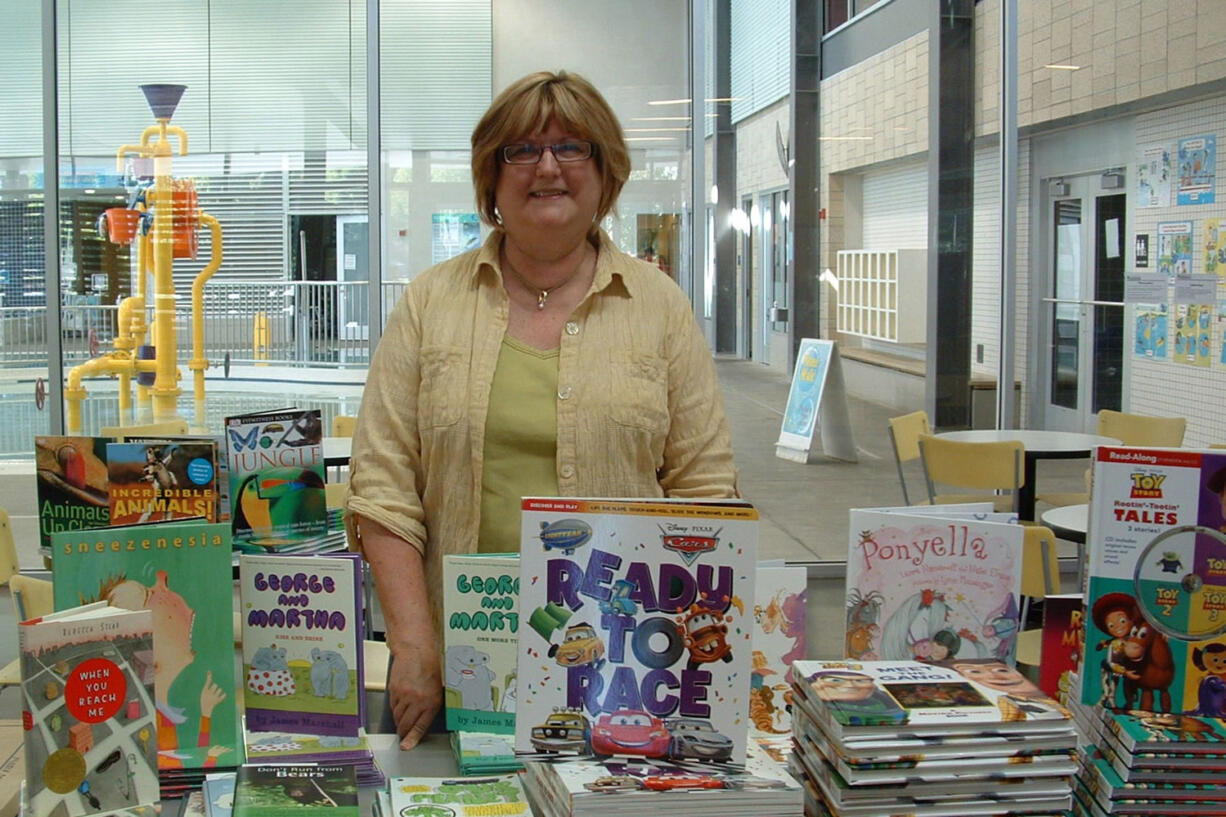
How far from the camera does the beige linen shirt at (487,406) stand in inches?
82.2

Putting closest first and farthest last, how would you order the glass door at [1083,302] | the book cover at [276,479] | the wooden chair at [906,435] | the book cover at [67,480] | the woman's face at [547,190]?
the woman's face at [547,190] → the book cover at [276,479] → the book cover at [67,480] → the wooden chair at [906,435] → the glass door at [1083,302]

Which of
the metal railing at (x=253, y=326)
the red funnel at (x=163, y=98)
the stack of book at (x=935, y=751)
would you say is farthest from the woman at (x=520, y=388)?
the red funnel at (x=163, y=98)

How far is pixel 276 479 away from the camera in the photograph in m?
2.56

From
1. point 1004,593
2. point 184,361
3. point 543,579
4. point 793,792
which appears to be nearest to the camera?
point 793,792

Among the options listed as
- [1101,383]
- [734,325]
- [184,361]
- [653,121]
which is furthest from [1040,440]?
[184,361]

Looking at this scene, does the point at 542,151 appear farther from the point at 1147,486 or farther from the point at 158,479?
the point at 1147,486

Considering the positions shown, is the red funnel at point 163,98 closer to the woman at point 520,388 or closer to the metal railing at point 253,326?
the metal railing at point 253,326

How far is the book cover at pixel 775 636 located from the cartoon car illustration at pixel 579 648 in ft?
1.13

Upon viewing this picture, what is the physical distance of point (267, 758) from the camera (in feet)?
5.90

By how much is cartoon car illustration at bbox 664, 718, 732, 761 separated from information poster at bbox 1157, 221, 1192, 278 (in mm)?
6091

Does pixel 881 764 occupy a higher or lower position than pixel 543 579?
lower

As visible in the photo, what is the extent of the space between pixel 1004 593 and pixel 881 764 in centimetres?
41

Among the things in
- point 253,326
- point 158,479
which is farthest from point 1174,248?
point 158,479

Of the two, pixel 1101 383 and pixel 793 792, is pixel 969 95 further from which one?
pixel 793 792
